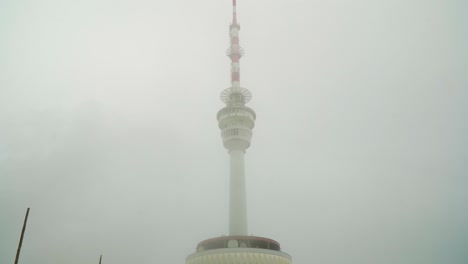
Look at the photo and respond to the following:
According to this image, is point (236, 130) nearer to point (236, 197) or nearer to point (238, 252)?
point (236, 197)

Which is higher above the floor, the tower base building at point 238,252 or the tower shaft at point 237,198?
the tower shaft at point 237,198

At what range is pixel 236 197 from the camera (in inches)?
2936

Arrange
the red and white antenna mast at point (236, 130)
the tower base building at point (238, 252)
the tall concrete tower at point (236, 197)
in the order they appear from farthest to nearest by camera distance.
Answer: the red and white antenna mast at point (236, 130), the tall concrete tower at point (236, 197), the tower base building at point (238, 252)

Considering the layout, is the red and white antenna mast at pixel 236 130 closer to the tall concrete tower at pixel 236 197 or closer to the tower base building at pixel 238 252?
the tall concrete tower at pixel 236 197

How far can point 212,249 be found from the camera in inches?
2736

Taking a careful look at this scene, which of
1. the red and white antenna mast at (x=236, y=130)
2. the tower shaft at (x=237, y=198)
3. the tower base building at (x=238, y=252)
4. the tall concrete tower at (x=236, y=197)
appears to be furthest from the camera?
the red and white antenna mast at (x=236, y=130)

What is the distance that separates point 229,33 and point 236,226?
5487 cm

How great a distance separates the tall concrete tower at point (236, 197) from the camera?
220 feet

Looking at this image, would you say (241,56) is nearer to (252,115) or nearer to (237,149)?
(252,115)

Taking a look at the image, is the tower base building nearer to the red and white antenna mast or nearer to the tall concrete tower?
the tall concrete tower

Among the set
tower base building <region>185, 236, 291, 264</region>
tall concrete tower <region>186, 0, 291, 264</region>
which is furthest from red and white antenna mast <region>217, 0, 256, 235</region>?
tower base building <region>185, 236, 291, 264</region>

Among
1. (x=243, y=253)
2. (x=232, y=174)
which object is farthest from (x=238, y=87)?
(x=243, y=253)

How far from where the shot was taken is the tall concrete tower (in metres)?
67.1

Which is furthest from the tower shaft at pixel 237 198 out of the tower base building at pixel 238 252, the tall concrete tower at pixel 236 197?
the tower base building at pixel 238 252
